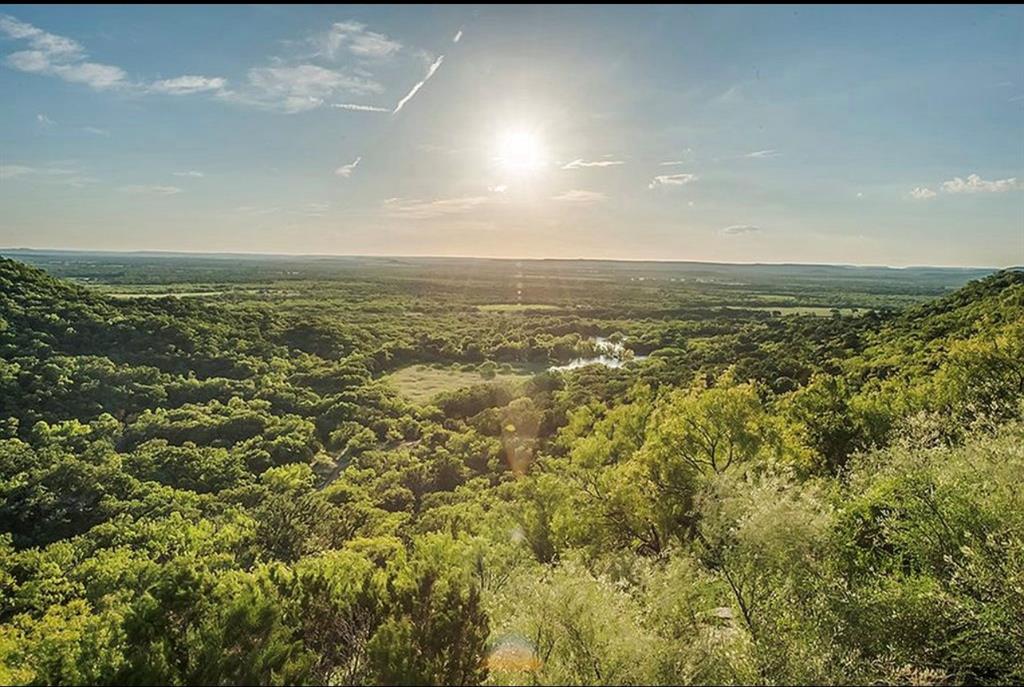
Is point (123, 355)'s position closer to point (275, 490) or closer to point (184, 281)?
point (275, 490)

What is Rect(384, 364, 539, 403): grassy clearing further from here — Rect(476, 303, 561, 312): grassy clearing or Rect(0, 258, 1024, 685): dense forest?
Rect(476, 303, 561, 312): grassy clearing

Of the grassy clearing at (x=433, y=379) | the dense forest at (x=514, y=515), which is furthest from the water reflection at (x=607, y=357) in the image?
the dense forest at (x=514, y=515)

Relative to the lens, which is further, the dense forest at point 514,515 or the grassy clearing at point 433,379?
the grassy clearing at point 433,379

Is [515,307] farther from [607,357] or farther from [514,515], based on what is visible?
[514,515]

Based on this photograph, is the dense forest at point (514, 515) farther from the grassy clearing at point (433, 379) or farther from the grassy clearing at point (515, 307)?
the grassy clearing at point (515, 307)

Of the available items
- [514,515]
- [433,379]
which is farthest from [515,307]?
[514,515]

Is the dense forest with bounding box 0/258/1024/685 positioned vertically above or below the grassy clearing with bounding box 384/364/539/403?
above

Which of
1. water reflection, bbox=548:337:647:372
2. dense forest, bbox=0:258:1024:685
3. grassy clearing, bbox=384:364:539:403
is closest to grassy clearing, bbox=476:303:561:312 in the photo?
water reflection, bbox=548:337:647:372
